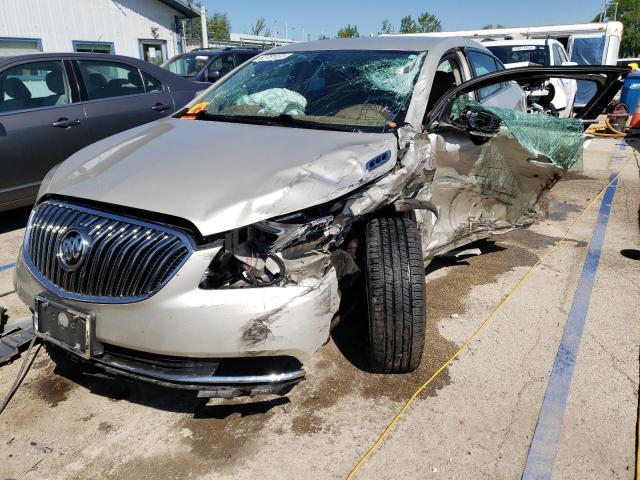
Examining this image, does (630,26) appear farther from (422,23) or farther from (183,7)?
(183,7)

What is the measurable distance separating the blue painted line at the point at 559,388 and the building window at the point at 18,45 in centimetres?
1449

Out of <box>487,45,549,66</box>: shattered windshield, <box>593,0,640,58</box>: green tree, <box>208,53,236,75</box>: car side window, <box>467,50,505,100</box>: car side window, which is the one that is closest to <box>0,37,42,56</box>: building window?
<box>208,53,236,75</box>: car side window

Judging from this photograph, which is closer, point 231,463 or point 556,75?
point 231,463

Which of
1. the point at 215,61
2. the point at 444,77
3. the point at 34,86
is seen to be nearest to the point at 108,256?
the point at 444,77

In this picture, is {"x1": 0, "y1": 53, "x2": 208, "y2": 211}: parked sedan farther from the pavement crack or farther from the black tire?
the pavement crack

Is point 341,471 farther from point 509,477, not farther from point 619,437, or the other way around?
point 619,437

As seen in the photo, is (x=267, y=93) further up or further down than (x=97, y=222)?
further up

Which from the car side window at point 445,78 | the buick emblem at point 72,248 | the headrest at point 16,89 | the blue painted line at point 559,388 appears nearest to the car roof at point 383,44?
the car side window at point 445,78

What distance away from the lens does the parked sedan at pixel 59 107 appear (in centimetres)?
479

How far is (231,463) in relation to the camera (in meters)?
2.27

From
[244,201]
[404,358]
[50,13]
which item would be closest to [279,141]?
[244,201]

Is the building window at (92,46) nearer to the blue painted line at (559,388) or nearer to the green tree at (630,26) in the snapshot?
the blue painted line at (559,388)

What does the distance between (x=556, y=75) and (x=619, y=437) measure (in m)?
A: 2.22

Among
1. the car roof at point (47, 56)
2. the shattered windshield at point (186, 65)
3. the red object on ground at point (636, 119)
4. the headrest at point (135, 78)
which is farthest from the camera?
the red object on ground at point (636, 119)
